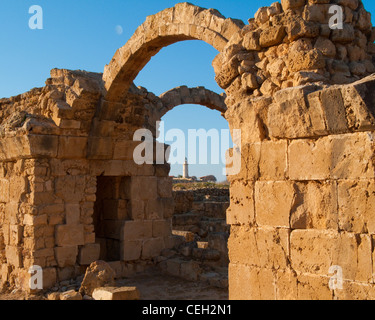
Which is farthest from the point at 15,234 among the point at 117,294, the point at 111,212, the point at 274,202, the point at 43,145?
the point at 274,202

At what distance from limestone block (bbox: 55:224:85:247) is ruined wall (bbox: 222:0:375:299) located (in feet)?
13.9

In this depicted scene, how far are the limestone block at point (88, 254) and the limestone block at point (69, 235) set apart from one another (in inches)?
5.2

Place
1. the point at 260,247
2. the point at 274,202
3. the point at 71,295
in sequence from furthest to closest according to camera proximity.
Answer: the point at 71,295 → the point at 260,247 → the point at 274,202

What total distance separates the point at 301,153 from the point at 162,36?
333 cm

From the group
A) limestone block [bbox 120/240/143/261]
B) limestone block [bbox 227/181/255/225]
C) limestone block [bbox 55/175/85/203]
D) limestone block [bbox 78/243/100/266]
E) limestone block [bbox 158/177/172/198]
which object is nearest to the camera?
limestone block [bbox 227/181/255/225]

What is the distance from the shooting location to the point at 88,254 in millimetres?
7727

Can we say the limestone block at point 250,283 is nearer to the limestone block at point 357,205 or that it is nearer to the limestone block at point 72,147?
the limestone block at point 357,205

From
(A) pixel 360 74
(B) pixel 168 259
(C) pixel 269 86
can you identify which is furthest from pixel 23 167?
(A) pixel 360 74

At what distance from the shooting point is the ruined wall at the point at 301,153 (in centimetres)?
317

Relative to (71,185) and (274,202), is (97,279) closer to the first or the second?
(71,185)

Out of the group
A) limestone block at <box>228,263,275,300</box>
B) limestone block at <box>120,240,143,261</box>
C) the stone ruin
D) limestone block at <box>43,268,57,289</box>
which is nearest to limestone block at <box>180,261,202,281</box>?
limestone block at <box>120,240,143,261</box>

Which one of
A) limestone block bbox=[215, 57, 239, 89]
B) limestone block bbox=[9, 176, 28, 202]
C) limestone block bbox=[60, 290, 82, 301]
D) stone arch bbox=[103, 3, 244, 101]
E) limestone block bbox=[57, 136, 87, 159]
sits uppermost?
stone arch bbox=[103, 3, 244, 101]

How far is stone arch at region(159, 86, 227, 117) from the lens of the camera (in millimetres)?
9852

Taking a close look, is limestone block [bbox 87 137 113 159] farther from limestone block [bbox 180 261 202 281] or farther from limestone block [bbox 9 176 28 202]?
limestone block [bbox 180 261 202 281]
